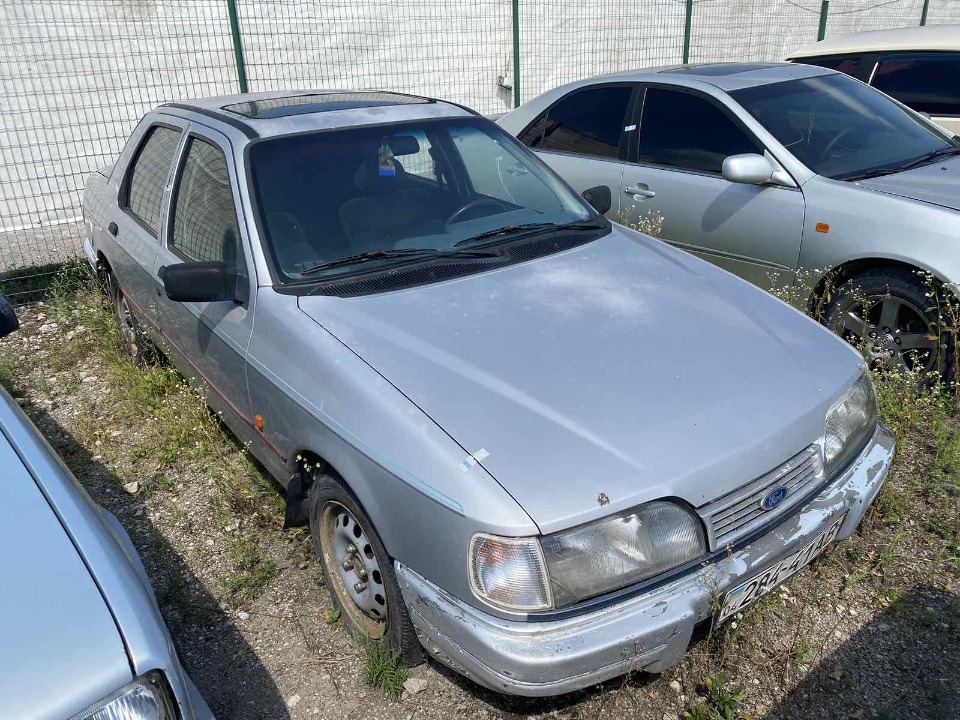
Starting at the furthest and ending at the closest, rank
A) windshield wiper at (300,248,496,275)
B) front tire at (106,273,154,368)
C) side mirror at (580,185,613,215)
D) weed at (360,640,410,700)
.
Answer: front tire at (106,273,154,368) < side mirror at (580,185,613,215) < windshield wiper at (300,248,496,275) < weed at (360,640,410,700)

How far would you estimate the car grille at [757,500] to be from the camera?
214 centimetres

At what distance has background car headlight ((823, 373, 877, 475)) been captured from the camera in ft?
8.04

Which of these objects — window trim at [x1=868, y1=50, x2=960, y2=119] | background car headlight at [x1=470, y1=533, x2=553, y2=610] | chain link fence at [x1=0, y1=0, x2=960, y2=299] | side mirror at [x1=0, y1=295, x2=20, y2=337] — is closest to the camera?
background car headlight at [x1=470, y1=533, x2=553, y2=610]

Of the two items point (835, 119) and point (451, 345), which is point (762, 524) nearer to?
point (451, 345)

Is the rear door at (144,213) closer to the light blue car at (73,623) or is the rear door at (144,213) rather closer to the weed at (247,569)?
the weed at (247,569)

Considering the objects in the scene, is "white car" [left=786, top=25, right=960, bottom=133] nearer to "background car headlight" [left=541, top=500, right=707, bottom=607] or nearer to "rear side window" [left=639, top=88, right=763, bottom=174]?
"rear side window" [left=639, top=88, right=763, bottom=174]

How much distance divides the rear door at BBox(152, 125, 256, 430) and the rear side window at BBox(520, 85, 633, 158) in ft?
9.09

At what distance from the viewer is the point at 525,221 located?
334 centimetres

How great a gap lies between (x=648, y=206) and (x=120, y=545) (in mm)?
3819

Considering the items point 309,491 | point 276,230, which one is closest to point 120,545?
point 309,491

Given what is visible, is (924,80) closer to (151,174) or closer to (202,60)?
(151,174)

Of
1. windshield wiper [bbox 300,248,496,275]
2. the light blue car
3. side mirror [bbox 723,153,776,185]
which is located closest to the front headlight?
the light blue car

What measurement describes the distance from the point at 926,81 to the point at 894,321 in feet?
12.0

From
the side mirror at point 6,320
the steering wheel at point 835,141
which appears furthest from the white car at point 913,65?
the side mirror at point 6,320
